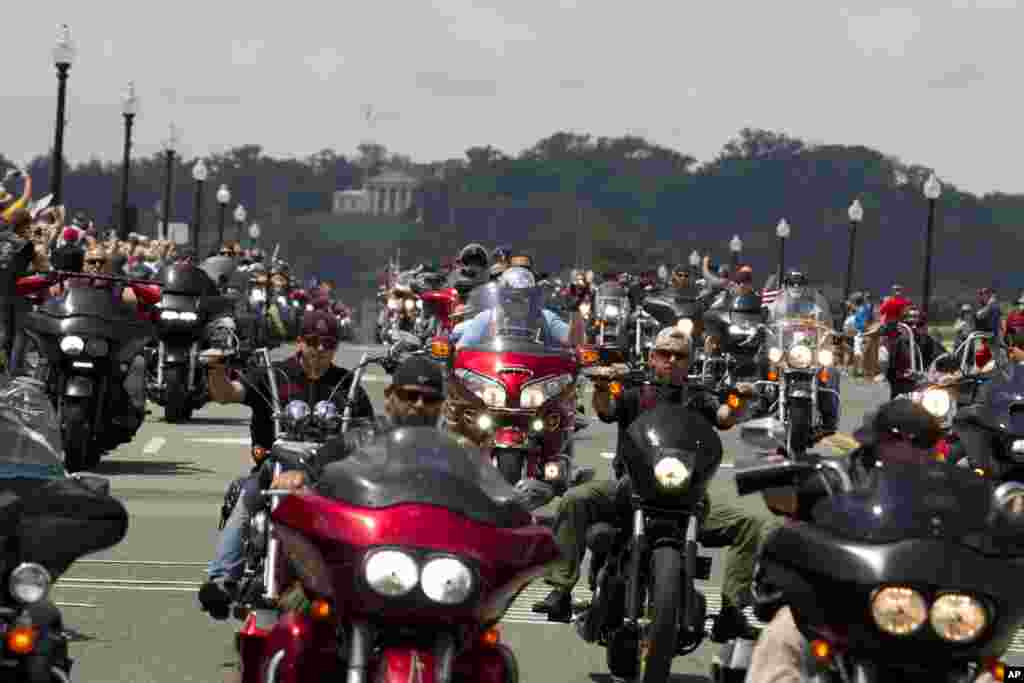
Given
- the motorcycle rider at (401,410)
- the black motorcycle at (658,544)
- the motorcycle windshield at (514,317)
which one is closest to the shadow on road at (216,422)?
the motorcycle windshield at (514,317)

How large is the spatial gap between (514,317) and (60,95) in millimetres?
19787

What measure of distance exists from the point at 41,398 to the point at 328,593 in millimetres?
1697

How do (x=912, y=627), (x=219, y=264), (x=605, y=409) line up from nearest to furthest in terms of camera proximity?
(x=912, y=627) < (x=605, y=409) < (x=219, y=264)

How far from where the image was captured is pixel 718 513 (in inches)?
428

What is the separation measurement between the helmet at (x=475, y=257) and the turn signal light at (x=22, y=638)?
1724 cm

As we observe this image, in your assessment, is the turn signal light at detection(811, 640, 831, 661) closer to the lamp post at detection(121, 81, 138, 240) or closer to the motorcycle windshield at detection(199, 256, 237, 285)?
the motorcycle windshield at detection(199, 256, 237, 285)

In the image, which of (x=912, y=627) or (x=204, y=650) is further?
(x=204, y=650)

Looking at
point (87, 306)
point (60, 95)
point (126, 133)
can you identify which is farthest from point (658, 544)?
point (126, 133)

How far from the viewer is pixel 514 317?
17.4 metres

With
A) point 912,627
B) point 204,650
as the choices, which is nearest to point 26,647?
point 912,627

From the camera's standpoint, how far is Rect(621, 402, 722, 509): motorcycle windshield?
10.3 m

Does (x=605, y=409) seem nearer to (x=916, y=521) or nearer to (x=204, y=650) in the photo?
(x=204, y=650)

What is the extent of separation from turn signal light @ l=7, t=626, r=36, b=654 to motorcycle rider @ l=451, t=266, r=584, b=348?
10.2 meters

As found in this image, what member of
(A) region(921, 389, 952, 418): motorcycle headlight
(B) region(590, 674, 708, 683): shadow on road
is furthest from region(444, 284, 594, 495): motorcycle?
(B) region(590, 674, 708, 683): shadow on road
